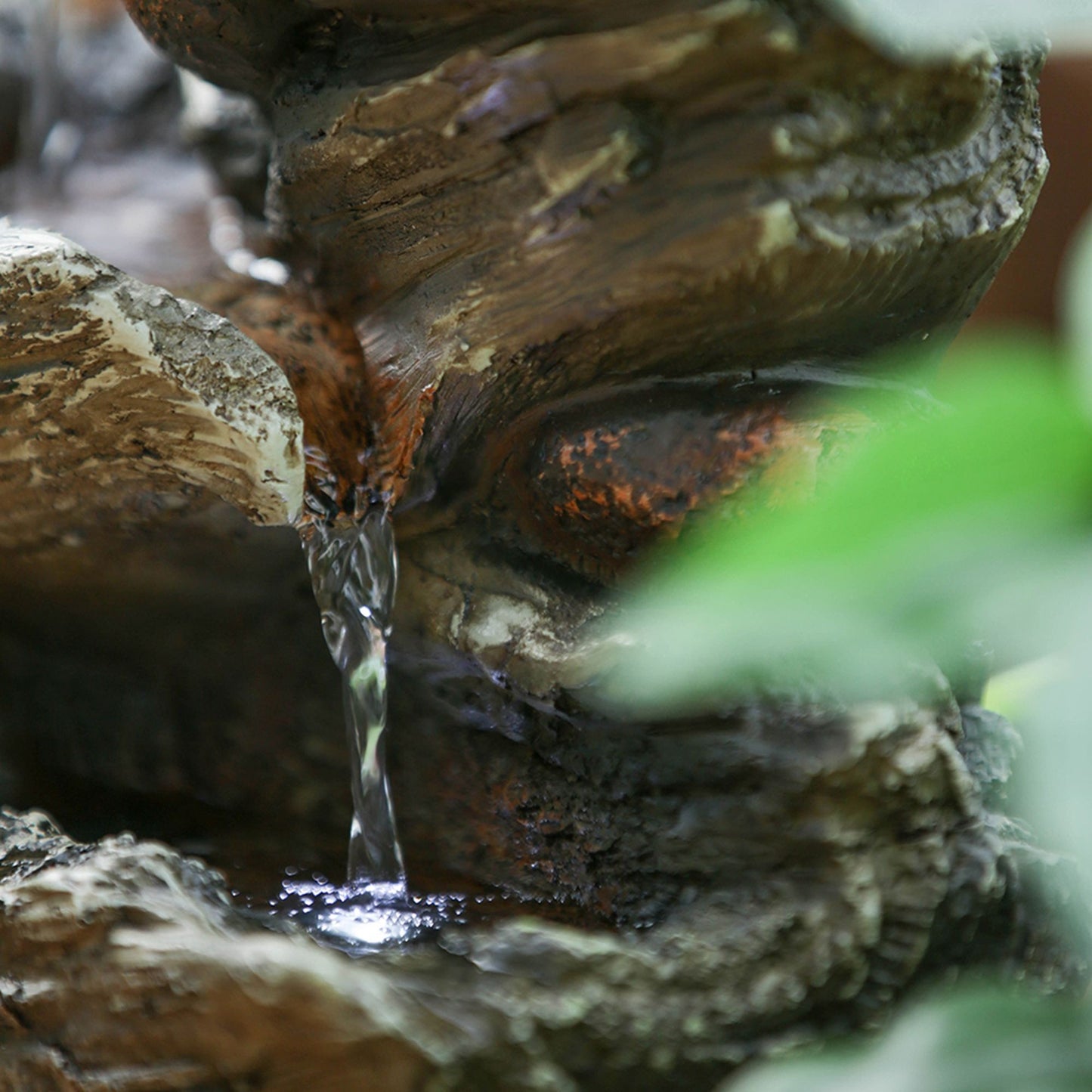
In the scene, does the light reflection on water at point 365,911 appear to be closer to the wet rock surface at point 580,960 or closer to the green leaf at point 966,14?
the wet rock surface at point 580,960

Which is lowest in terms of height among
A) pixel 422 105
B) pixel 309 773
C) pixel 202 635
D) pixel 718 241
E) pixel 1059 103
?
pixel 309 773

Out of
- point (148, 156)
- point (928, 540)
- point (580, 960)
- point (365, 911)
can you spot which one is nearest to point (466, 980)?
point (580, 960)

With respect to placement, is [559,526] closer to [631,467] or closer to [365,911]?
[631,467]

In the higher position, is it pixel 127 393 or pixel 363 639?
pixel 127 393

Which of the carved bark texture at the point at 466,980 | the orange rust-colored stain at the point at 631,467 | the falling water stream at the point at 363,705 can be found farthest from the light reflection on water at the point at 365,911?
the orange rust-colored stain at the point at 631,467

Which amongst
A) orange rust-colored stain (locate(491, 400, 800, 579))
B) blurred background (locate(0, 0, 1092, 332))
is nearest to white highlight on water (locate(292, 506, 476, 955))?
orange rust-colored stain (locate(491, 400, 800, 579))

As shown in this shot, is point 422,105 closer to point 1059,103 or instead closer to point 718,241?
point 718,241

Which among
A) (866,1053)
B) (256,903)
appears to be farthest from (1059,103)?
(866,1053)
